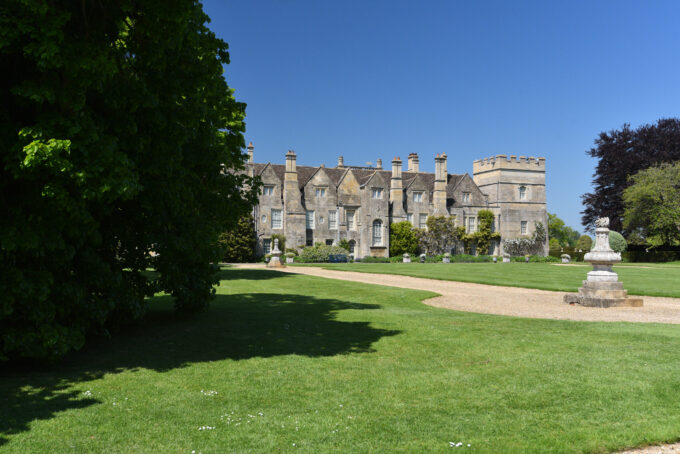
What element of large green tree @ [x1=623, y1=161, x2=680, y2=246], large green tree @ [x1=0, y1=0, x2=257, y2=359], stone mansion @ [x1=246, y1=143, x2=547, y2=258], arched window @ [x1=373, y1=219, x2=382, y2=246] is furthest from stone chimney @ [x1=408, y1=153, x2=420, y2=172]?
large green tree @ [x1=0, y1=0, x2=257, y2=359]

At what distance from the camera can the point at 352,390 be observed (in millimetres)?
6500

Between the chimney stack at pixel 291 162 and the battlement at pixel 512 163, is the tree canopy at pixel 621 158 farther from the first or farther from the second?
the chimney stack at pixel 291 162

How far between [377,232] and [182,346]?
48.0 metres

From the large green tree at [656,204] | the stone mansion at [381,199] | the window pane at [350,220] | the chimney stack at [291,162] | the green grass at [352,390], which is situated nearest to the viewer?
the green grass at [352,390]

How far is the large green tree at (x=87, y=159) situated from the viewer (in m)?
6.55

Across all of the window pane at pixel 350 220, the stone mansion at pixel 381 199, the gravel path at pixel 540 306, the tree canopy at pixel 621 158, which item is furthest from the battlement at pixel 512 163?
the gravel path at pixel 540 306

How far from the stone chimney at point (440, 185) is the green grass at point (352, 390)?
4843 cm

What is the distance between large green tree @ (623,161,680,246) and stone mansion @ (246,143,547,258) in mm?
12488

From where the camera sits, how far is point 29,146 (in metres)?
6.27

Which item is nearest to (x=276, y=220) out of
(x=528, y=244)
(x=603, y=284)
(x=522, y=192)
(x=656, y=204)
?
(x=528, y=244)

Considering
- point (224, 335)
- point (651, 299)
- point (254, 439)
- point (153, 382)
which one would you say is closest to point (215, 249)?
point (224, 335)

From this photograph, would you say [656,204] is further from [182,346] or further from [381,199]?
[182,346]

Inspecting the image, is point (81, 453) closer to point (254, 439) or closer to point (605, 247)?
point (254, 439)

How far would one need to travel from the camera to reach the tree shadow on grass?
6199 mm
